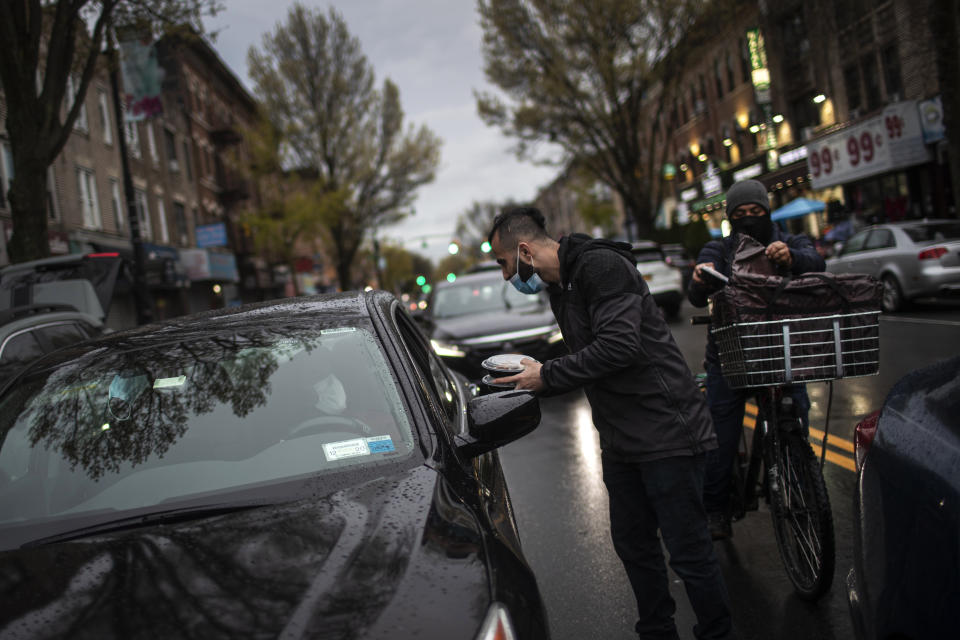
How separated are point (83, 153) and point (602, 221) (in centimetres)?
3925

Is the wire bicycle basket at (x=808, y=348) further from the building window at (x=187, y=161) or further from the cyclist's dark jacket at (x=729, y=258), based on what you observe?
the building window at (x=187, y=161)

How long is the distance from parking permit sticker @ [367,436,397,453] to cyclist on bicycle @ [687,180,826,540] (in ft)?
6.69

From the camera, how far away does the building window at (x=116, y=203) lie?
90.9ft

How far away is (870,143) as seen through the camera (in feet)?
85.1

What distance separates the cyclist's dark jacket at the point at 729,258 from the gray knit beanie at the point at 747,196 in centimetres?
16

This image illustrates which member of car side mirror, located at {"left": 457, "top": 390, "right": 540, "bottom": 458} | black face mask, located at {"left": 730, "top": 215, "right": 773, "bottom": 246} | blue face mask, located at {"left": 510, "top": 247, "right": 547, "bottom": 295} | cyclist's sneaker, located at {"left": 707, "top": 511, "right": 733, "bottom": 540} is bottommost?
cyclist's sneaker, located at {"left": 707, "top": 511, "right": 733, "bottom": 540}

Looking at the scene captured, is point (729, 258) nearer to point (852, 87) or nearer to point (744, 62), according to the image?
point (852, 87)

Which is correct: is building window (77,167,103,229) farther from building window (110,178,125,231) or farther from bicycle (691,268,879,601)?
bicycle (691,268,879,601)

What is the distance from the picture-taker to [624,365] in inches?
114

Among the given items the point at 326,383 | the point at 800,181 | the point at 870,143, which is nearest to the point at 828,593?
the point at 326,383

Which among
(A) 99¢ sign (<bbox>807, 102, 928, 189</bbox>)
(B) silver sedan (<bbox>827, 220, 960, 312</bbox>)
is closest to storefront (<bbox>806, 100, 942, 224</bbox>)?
(A) 99¢ sign (<bbox>807, 102, 928, 189</bbox>)

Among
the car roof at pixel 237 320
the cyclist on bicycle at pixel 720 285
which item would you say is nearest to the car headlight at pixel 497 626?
the car roof at pixel 237 320

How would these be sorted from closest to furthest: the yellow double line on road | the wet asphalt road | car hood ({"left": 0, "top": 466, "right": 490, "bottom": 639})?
car hood ({"left": 0, "top": 466, "right": 490, "bottom": 639}), the wet asphalt road, the yellow double line on road

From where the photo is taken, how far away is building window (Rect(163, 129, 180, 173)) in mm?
34188
